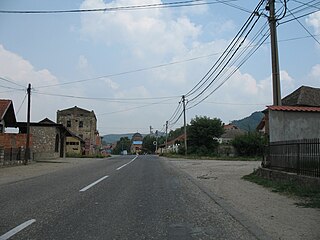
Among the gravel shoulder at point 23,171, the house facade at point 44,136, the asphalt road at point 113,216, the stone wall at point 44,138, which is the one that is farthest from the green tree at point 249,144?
the asphalt road at point 113,216

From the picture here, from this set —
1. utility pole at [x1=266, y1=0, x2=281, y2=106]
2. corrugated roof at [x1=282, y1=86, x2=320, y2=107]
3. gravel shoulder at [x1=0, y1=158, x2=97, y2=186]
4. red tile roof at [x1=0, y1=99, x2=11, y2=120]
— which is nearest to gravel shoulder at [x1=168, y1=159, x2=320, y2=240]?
utility pole at [x1=266, y1=0, x2=281, y2=106]

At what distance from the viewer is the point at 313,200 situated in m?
10.2

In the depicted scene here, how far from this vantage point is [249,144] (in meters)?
54.9

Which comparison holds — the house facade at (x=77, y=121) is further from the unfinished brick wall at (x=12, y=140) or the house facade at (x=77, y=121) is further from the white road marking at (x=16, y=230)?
the white road marking at (x=16, y=230)

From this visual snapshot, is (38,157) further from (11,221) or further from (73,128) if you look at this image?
(73,128)

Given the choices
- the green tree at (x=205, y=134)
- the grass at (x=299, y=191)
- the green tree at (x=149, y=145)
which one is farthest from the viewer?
Answer: the green tree at (x=149, y=145)

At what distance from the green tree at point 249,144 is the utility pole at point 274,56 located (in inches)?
1488

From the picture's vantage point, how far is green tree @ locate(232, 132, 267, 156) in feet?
179

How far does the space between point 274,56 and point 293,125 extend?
3.17 meters

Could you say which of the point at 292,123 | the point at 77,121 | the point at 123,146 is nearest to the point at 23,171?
the point at 292,123

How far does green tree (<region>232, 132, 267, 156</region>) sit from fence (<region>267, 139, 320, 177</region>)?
3840 cm

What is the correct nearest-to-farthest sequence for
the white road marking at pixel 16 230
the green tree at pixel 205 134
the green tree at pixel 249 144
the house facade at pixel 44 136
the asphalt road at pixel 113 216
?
1. the white road marking at pixel 16 230
2. the asphalt road at pixel 113 216
3. the house facade at pixel 44 136
4. the green tree at pixel 249 144
5. the green tree at pixel 205 134

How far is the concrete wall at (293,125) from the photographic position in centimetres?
1689

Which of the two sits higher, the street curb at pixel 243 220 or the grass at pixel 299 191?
the grass at pixel 299 191
